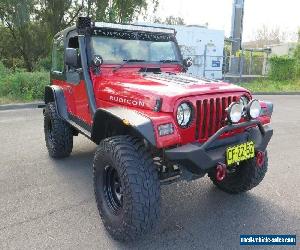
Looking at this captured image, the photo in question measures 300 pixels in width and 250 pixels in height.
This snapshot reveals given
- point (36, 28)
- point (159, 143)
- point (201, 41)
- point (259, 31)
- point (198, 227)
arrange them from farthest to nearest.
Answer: point (259, 31) → point (201, 41) → point (36, 28) → point (198, 227) → point (159, 143)

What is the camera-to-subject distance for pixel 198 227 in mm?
3406

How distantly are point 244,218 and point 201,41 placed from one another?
1587 cm

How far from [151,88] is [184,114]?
0.48 metres

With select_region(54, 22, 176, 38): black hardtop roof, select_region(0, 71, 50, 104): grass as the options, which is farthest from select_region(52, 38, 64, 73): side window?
select_region(0, 71, 50, 104): grass

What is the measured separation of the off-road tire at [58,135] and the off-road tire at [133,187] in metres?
2.17

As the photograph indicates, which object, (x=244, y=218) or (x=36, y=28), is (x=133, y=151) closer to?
(x=244, y=218)

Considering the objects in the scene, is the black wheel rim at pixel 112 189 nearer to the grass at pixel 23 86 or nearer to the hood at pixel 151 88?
the hood at pixel 151 88

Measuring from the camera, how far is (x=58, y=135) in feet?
17.0

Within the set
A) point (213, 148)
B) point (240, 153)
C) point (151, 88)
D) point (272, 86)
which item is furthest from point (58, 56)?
point (272, 86)

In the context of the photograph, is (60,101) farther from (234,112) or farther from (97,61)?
(234,112)

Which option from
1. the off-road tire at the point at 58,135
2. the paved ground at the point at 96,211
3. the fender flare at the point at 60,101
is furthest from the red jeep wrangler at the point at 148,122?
the off-road tire at the point at 58,135

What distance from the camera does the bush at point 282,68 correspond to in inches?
788

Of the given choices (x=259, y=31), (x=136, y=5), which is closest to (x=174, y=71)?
(x=136, y=5)

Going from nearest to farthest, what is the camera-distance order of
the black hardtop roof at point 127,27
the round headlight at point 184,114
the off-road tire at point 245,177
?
the round headlight at point 184,114 < the off-road tire at point 245,177 < the black hardtop roof at point 127,27
